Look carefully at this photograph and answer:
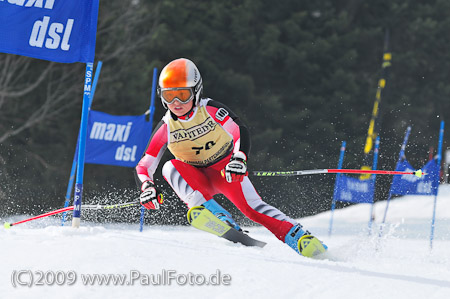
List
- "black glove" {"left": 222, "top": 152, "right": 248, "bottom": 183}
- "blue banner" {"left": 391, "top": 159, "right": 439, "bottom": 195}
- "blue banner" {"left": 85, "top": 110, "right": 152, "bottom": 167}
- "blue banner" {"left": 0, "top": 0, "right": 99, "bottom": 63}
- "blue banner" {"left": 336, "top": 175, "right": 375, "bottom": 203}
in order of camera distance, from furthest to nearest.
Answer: "blue banner" {"left": 336, "top": 175, "right": 375, "bottom": 203}
"blue banner" {"left": 391, "top": 159, "right": 439, "bottom": 195}
"blue banner" {"left": 85, "top": 110, "right": 152, "bottom": 167}
"blue banner" {"left": 0, "top": 0, "right": 99, "bottom": 63}
"black glove" {"left": 222, "top": 152, "right": 248, "bottom": 183}

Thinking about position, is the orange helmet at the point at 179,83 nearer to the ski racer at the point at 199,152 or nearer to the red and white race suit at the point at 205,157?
the ski racer at the point at 199,152

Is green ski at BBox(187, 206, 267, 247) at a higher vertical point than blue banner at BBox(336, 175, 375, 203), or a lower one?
lower

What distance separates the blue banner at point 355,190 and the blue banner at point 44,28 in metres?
5.84

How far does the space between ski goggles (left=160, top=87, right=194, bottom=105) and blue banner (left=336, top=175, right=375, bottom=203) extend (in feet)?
18.4

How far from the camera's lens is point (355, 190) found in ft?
32.3

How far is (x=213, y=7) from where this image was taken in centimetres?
1872

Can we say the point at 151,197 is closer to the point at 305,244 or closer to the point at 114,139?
the point at 305,244

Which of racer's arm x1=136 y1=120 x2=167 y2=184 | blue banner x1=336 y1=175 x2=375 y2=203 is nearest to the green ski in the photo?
racer's arm x1=136 y1=120 x2=167 y2=184

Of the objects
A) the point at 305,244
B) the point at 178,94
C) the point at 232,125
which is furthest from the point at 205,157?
the point at 305,244

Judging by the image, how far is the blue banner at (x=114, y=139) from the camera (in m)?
8.16

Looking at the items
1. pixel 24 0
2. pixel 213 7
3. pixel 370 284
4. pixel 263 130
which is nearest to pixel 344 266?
pixel 370 284

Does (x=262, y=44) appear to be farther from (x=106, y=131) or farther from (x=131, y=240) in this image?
(x=131, y=240)

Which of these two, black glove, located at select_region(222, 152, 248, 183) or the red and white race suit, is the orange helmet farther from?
black glove, located at select_region(222, 152, 248, 183)

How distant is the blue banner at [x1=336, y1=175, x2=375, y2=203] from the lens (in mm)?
9672
